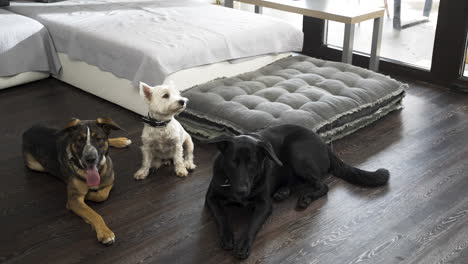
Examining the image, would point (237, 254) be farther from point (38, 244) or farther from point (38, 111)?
point (38, 111)

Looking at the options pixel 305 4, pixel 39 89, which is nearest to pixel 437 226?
pixel 305 4

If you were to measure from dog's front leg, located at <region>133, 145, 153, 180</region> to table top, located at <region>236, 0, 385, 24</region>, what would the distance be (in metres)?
1.78

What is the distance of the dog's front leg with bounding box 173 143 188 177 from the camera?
2.79 m

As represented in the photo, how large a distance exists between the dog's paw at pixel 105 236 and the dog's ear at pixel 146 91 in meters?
0.72

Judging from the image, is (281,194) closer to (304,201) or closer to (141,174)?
(304,201)

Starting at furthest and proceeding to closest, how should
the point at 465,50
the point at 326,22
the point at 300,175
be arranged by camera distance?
the point at 326,22, the point at 465,50, the point at 300,175

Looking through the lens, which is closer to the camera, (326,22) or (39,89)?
(39,89)

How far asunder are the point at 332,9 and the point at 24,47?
2271 mm

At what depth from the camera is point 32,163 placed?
281cm

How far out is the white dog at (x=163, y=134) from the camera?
2.65 metres

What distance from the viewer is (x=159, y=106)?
2646mm

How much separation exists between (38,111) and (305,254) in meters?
2.23

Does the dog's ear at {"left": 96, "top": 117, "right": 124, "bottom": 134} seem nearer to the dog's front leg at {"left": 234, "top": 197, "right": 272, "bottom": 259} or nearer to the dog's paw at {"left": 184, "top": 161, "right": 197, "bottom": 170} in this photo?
the dog's paw at {"left": 184, "top": 161, "right": 197, "bottom": 170}

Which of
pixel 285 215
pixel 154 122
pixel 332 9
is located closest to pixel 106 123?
pixel 154 122
